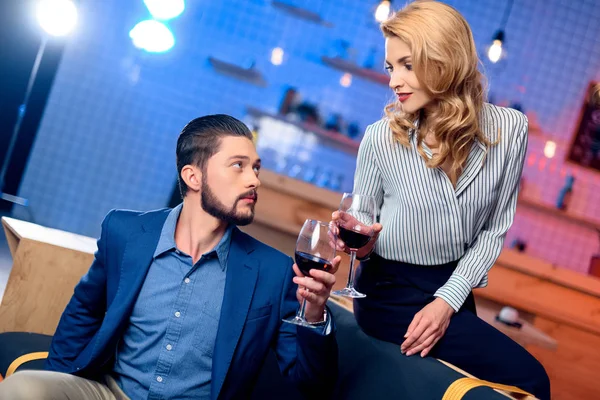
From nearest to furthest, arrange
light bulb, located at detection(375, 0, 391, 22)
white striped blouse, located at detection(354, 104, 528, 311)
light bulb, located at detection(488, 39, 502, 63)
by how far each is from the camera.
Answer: white striped blouse, located at detection(354, 104, 528, 311)
light bulb, located at detection(488, 39, 502, 63)
light bulb, located at detection(375, 0, 391, 22)

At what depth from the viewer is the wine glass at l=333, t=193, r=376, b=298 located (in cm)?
173

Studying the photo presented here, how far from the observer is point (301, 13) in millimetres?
5977

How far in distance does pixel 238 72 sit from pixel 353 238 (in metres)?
4.48

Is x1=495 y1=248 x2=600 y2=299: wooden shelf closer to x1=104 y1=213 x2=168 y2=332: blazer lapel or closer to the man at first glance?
the man

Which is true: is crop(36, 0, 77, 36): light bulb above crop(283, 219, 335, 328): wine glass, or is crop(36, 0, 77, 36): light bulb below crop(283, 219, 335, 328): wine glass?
above

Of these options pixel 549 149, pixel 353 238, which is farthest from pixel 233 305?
pixel 549 149

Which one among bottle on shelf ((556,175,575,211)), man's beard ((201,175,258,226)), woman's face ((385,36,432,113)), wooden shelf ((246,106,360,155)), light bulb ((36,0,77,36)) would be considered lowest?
man's beard ((201,175,258,226))

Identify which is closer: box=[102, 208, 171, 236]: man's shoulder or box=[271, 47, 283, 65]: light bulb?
box=[102, 208, 171, 236]: man's shoulder

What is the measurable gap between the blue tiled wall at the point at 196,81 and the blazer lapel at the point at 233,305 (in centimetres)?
422

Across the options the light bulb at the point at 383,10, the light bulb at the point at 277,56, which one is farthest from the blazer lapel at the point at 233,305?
the light bulb at the point at 277,56

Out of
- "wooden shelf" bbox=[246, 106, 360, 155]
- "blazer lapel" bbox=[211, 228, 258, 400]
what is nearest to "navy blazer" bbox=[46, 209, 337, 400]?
"blazer lapel" bbox=[211, 228, 258, 400]

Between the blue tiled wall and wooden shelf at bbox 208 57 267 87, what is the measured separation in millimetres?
56

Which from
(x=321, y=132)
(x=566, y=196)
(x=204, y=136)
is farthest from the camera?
(x=566, y=196)

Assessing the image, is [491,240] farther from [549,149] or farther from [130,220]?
[549,149]
